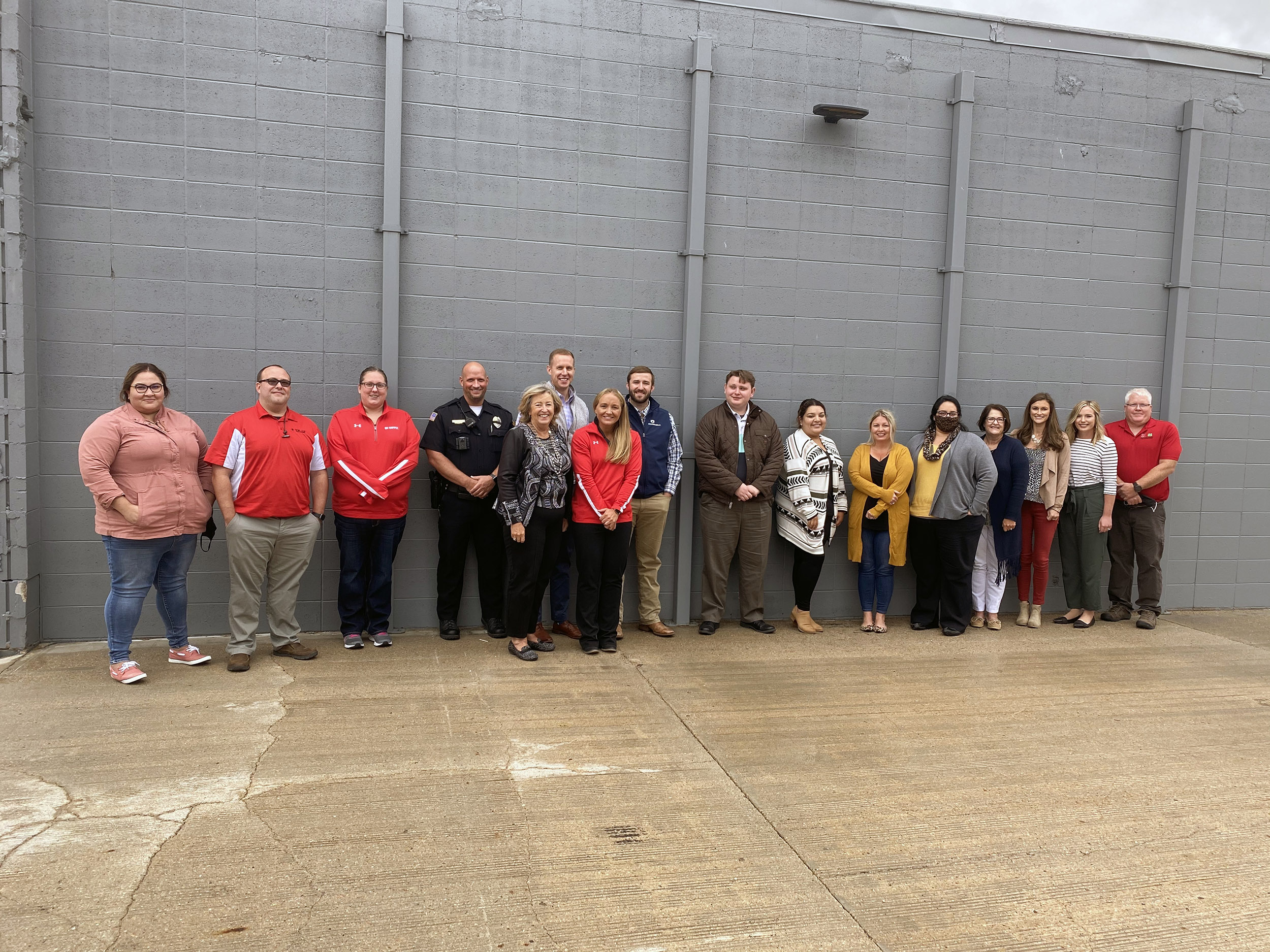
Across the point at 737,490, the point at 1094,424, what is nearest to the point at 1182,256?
the point at 1094,424

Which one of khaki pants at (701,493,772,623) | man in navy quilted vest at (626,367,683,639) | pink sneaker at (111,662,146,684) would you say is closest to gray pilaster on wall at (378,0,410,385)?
man in navy quilted vest at (626,367,683,639)

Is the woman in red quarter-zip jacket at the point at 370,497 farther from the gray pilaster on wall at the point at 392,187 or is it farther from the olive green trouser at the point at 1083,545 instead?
the olive green trouser at the point at 1083,545

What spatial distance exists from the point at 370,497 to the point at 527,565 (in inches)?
41.7

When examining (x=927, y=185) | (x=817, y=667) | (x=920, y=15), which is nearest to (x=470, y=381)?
(x=817, y=667)

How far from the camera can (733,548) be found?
258 inches

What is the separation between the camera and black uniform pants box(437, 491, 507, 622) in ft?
19.6

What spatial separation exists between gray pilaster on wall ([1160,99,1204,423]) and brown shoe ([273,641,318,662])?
666 cm

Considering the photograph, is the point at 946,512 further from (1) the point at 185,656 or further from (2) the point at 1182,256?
(1) the point at 185,656

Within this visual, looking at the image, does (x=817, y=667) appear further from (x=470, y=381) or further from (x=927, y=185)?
(x=927, y=185)

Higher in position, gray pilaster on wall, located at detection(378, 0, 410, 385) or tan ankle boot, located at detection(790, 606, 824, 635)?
gray pilaster on wall, located at detection(378, 0, 410, 385)

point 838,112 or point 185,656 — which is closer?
point 185,656

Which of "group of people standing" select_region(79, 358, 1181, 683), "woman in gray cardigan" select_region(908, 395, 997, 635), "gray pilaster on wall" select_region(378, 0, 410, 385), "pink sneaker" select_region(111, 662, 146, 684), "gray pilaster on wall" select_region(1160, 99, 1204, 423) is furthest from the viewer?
"gray pilaster on wall" select_region(1160, 99, 1204, 423)

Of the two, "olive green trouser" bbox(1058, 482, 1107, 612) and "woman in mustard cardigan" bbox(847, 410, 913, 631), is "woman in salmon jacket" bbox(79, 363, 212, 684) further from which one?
"olive green trouser" bbox(1058, 482, 1107, 612)

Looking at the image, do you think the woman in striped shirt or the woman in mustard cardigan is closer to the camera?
the woman in mustard cardigan
